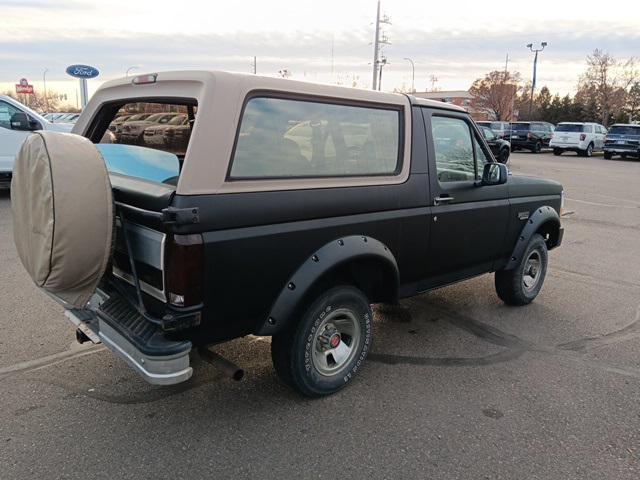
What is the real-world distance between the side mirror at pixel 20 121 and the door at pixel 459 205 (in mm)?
8952

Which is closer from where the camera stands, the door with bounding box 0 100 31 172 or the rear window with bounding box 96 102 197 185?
the rear window with bounding box 96 102 197 185

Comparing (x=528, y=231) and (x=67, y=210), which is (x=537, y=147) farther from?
(x=67, y=210)

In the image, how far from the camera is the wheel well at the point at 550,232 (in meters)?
5.18

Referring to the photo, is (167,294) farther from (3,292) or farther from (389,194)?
(3,292)

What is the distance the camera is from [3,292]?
5.15 metres

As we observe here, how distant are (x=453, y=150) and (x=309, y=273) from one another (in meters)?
1.81

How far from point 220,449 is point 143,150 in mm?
1938

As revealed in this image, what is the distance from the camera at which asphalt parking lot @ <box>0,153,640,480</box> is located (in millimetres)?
2766

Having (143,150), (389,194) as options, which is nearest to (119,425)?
(143,150)

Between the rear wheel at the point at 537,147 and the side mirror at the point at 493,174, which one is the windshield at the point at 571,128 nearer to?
the rear wheel at the point at 537,147

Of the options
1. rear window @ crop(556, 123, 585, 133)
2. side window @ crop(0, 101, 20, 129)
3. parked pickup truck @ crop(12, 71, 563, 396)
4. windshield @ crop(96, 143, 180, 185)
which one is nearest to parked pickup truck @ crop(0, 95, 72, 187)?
side window @ crop(0, 101, 20, 129)

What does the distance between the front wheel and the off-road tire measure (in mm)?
2023

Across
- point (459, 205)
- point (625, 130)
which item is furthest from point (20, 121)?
point (625, 130)

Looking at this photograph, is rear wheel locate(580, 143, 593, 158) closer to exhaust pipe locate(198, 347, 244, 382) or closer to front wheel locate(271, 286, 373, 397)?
front wheel locate(271, 286, 373, 397)
